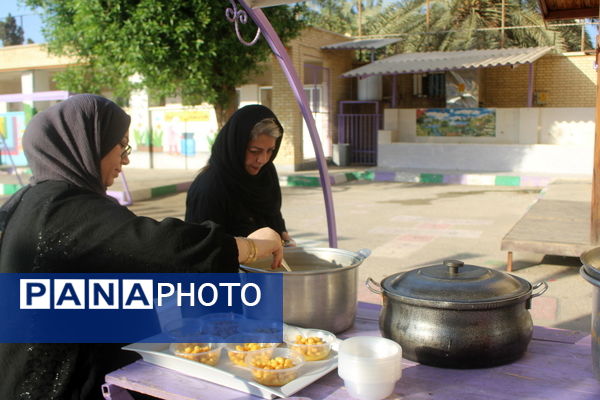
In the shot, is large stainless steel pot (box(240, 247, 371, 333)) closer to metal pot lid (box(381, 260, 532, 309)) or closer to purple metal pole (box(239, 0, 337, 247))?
metal pot lid (box(381, 260, 532, 309))

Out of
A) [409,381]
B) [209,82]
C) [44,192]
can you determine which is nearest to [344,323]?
[409,381]

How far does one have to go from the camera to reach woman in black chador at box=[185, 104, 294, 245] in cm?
293

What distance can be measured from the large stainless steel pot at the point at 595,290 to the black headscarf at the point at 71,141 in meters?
1.36

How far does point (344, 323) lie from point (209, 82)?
8601mm

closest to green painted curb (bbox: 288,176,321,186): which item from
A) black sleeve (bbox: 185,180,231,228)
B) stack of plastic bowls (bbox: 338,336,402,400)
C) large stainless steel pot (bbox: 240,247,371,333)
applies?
black sleeve (bbox: 185,180,231,228)

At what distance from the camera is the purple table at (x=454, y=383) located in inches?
63.7

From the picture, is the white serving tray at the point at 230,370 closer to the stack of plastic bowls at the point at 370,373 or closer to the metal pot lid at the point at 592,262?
the stack of plastic bowls at the point at 370,373

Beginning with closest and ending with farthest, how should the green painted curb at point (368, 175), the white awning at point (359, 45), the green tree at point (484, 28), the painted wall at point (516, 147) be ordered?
the painted wall at point (516, 147) < the green painted curb at point (368, 175) < the white awning at point (359, 45) < the green tree at point (484, 28)

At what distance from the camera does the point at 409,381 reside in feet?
5.59

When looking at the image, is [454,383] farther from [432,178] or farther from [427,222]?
[432,178]

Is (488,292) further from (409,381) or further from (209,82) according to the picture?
(209,82)

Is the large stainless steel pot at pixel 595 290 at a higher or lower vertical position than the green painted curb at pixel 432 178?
higher

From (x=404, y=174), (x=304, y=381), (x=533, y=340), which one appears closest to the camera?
(x=304, y=381)

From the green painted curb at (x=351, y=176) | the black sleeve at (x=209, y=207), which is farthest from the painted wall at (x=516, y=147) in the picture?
the black sleeve at (x=209, y=207)
